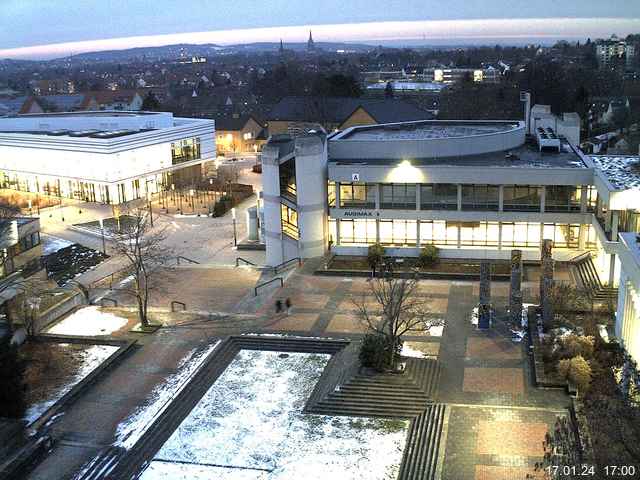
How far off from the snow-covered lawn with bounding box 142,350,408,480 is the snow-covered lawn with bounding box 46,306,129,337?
29.9ft

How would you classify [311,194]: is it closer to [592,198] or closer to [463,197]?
[463,197]

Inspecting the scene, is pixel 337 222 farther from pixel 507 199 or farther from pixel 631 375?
pixel 631 375

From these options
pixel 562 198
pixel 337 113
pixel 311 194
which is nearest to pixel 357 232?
pixel 311 194

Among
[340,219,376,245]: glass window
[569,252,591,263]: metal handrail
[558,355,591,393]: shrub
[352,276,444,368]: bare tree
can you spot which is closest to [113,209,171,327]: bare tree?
[352,276,444,368]: bare tree

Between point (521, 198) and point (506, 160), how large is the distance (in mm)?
3883

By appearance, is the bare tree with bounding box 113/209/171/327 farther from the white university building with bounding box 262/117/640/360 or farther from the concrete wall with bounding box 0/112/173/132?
the concrete wall with bounding box 0/112/173/132

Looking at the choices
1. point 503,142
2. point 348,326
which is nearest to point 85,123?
point 503,142

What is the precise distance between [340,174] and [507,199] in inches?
405

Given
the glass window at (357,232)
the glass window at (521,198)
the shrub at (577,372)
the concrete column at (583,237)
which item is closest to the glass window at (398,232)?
the glass window at (357,232)

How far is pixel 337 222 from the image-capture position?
46.0 metres

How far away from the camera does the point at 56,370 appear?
102 ft

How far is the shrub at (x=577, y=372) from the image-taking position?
87.1 feet

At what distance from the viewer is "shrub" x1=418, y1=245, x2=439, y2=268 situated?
43.0m

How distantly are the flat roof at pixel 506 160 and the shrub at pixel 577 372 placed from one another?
1897cm
